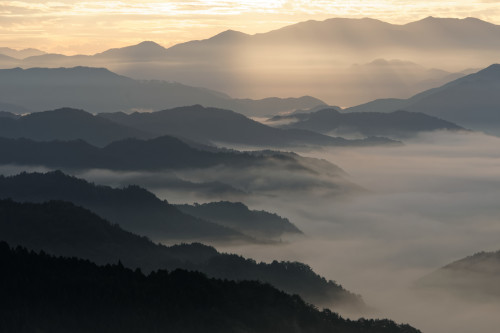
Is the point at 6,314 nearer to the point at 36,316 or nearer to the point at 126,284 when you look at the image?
the point at 36,316

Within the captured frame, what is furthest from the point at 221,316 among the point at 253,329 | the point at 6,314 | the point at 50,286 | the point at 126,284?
the point at 6,314

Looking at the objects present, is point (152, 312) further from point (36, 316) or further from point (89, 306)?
point (36, 316)

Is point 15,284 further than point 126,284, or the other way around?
point 126,284

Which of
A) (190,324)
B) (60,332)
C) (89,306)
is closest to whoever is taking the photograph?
(60,332)

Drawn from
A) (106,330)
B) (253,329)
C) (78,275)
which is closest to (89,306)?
(106,330)

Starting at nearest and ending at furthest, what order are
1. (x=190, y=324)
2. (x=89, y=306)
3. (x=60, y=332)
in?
1. (x=60, y=332)
2. (x=89, y=306)
3. (x=190, y=324)

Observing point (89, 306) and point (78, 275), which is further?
point (78, 275)

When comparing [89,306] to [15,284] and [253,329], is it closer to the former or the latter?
[15,284]

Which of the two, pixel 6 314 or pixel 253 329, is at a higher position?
pixel 6 314
